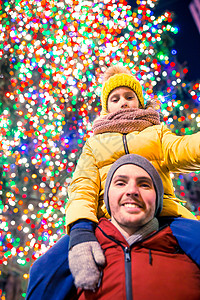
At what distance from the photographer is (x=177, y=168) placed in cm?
111

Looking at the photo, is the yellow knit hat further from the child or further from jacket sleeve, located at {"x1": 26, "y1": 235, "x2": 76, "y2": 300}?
jacket sleeve, located at {"x1": 26, "y1": 235, "x2": 76, "y2": 300}

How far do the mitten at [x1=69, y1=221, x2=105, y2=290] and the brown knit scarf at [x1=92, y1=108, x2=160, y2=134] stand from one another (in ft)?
1.91

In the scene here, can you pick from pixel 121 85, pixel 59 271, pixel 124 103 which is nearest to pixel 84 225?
pixel 59 271

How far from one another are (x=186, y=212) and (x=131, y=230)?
321mm

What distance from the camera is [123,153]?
116cm

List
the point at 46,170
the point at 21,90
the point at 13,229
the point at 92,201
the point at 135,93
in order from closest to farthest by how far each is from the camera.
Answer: the point at 92,201 < the point at 135,93 < the point at 13,229 < the point at 46,170 < the point at 21,90

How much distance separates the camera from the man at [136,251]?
27.4 inches

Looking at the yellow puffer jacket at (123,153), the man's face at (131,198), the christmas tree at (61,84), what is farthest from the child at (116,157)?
the christmas tree at (61,84)

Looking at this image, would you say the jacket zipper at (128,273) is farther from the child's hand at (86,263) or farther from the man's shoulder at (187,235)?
the man's shoulder at (187,235)

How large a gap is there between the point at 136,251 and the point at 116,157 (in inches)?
18.9

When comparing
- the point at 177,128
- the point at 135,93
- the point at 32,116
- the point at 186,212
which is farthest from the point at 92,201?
the point at 177,128

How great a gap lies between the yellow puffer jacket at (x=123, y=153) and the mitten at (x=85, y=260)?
0.11 meters

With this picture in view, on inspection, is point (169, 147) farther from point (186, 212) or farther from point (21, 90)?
point (21, 90)

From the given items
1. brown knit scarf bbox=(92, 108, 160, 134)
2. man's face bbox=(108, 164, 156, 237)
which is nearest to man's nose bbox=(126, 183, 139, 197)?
man's face bbox=(108, 164, 156, 237)
